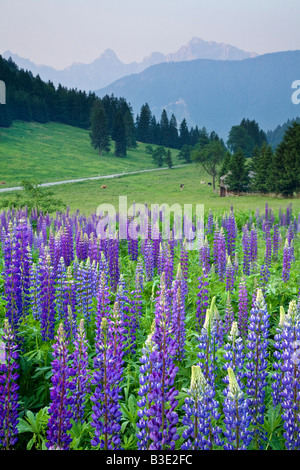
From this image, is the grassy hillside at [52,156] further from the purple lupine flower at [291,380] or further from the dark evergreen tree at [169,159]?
the purple lupine flower at [291,380]

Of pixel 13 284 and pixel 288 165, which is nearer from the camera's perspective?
pixel 13 284

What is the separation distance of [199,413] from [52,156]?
261ft

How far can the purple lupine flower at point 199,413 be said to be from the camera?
108 inches

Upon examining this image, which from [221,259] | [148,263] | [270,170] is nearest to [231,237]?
[221,259]

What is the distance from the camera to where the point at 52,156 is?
77.9 metres

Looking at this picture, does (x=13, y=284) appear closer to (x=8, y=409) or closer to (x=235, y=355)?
(x=8, y=409)

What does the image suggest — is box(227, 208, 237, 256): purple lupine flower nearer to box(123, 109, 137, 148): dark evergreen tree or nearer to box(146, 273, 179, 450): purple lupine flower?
box(146, 273, 179, 450): purple lupine flower

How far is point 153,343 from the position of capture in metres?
3.10

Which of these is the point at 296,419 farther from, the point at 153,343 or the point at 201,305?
the point at 201,305

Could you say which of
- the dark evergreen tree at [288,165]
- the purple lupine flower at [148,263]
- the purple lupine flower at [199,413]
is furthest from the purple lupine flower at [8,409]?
the dark evergreen tree at [288,165]

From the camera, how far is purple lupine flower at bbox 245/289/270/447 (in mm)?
3445

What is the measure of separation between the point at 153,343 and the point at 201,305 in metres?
2.74
